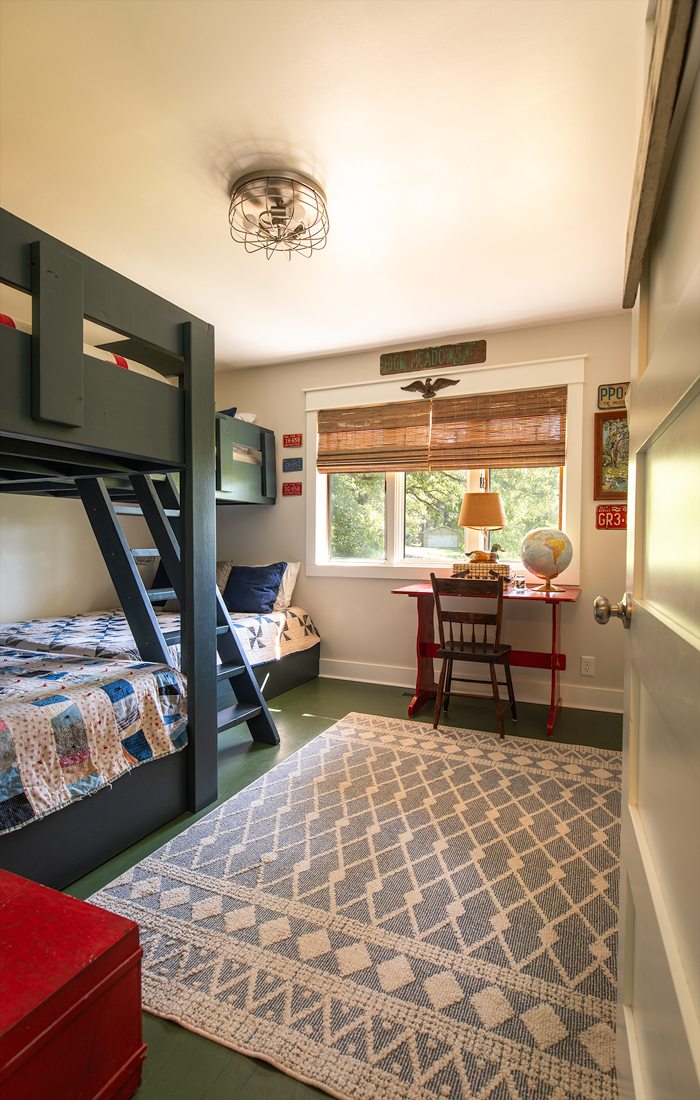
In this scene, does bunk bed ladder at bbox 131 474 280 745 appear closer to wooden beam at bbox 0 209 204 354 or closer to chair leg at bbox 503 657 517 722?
wooden beam at bbox 0 209 204 354

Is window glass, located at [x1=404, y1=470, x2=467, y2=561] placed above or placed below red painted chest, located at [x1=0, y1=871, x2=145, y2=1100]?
above

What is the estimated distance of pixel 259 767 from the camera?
2.69 metres

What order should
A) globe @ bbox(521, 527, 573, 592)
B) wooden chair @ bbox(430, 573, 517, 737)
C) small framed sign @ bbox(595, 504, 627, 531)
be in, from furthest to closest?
1. small framed sign @ bbox(595, 504, 627, 531)
2. globe @ bbox(521, 527, 573, 592)
3. wooden chair @ bbox(430, 573, 517, 737)

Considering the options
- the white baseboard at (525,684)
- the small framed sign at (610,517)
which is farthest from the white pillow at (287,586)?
the small framed sign at (610,517)

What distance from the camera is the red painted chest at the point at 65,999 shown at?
0.89 m

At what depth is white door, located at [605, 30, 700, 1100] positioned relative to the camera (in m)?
0.49

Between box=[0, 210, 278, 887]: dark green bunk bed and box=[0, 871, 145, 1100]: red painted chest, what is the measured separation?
26.0 inches

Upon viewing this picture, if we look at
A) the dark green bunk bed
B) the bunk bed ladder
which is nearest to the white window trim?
the bunk bed ladder

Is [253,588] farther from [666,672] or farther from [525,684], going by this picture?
[666,672]

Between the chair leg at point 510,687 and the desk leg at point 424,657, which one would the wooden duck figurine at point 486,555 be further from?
the chair leg at point 510,687

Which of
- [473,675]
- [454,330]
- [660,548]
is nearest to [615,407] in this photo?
[454,330]

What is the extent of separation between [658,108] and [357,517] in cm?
384

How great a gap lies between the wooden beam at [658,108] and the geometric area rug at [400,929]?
1565 millimetres

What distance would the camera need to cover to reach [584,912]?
1.66 metres
